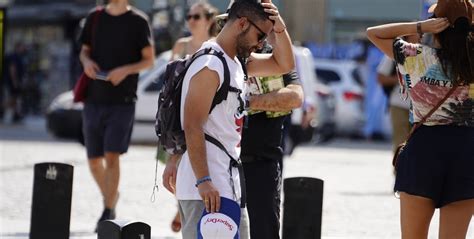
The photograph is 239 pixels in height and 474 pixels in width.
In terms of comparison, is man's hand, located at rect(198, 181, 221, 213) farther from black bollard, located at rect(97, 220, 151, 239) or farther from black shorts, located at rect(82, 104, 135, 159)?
black shorts, located at rect(82, 104, 135, 159)

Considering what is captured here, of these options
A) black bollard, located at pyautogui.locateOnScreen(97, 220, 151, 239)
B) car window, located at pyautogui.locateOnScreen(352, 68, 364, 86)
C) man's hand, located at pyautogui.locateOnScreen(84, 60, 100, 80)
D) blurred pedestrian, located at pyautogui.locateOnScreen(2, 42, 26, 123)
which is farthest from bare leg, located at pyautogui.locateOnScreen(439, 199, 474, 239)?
blurred pedestrian, located at pyautogui.locateOnScreen(2, 42, 26, 123)

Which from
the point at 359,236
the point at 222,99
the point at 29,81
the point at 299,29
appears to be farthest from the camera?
the point at 299,29

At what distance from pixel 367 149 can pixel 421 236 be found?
704 inches

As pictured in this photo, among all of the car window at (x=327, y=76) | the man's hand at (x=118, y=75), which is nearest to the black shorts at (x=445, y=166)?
the man's hand at (x=118, y=75)

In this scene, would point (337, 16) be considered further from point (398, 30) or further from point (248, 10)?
point (248, 10)

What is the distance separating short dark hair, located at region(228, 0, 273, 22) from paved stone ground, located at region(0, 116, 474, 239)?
4.30 metres

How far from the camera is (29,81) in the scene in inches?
1277

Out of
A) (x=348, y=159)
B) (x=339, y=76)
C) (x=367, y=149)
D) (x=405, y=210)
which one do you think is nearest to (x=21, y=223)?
(x=405, y=210)

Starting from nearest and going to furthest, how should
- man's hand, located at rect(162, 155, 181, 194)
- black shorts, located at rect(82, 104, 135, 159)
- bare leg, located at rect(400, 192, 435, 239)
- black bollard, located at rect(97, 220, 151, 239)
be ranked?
man's hand, located at rect(162, 155, 181, 194) < bare leg, located at rect(400, 192, 435, 239) < black bollard, located at rect(97, 220, 151, 239) < black shorts, located at rect(82, 104, 135, 159)

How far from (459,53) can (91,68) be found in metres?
4.66

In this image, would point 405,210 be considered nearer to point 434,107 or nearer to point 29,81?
point 434,107

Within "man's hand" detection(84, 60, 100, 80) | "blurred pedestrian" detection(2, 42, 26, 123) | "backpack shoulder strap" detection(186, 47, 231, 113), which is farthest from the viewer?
"blurred pedestrian" detection(2, 42, 26, 123)

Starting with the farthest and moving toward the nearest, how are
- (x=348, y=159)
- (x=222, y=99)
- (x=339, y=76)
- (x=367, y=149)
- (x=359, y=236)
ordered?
(x=339, y=76)
(x=367, y=149)
(x=348, y=159)
(x=359, y=236)
(x=222, y=99)

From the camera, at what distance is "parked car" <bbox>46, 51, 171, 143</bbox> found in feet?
68.0
